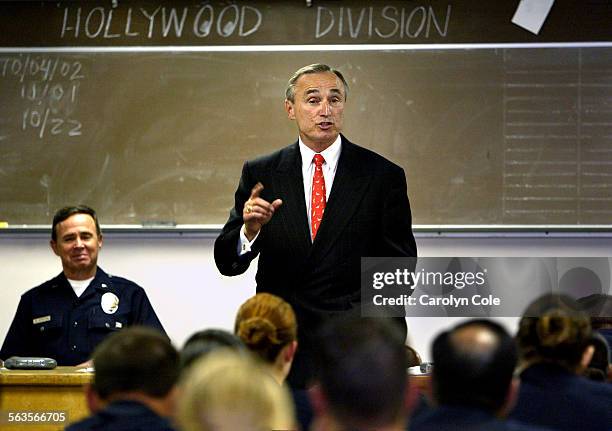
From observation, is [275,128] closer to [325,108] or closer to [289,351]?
[325,108]

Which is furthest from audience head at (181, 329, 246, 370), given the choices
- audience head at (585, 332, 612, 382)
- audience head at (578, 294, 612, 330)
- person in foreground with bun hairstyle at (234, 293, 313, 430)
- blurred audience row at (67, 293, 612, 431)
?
audience head at (578, 294, 612, 330)

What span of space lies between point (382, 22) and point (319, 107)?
2.02m

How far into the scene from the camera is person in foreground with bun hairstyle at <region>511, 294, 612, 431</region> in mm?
2652

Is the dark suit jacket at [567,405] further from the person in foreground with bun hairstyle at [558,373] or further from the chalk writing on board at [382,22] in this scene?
the chalk writing on board at [382,22]

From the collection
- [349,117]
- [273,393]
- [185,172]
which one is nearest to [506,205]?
[349,117]

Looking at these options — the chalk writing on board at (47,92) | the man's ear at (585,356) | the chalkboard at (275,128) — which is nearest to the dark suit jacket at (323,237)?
→ the man's ear at (585,356)

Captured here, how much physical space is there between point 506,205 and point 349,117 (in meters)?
1.01

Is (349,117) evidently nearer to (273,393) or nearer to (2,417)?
(2,417)

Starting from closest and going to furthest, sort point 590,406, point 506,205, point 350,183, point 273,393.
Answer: point 273,393
point 590,406
point 350,183
point 506,205

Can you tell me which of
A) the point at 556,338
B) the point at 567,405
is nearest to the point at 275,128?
the point at 556,338

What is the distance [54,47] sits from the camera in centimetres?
→ 575

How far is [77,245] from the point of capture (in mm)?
4801

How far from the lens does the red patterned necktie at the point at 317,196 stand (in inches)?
150

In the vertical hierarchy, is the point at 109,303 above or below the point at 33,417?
above
